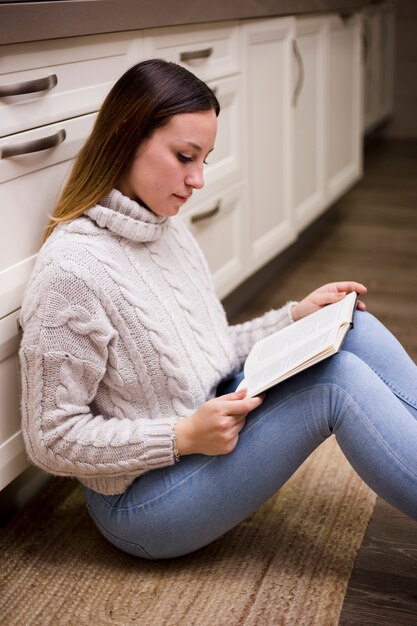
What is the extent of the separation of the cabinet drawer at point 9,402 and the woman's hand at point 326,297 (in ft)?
1.46

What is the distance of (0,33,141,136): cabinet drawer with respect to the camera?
1162 mm

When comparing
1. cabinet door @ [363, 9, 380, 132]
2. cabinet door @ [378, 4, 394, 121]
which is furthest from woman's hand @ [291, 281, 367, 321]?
cabinet door @ [378, 4, 394, 121]

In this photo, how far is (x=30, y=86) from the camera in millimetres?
1175

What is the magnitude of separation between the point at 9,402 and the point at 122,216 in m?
0.33

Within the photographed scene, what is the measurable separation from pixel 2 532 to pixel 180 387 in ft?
1.49

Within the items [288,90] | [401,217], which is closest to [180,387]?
[288,90]

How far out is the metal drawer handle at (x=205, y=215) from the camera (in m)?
1.84

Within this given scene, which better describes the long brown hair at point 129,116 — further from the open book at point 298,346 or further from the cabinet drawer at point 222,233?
the cabinet drawer at point 222,233

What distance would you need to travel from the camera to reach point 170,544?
4.01ft

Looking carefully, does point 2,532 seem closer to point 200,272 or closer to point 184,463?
point 184,463

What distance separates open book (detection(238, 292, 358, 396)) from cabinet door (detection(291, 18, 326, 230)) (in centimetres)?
131

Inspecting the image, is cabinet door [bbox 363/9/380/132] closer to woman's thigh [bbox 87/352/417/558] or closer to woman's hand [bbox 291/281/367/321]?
woman's hand [bbox 291/281/367/321]

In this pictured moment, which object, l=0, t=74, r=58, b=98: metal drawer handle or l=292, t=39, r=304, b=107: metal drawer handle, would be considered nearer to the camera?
l=0, t=74, r=58, b=98: metal drawer handle

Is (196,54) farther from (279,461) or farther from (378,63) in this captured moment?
(378,63)
